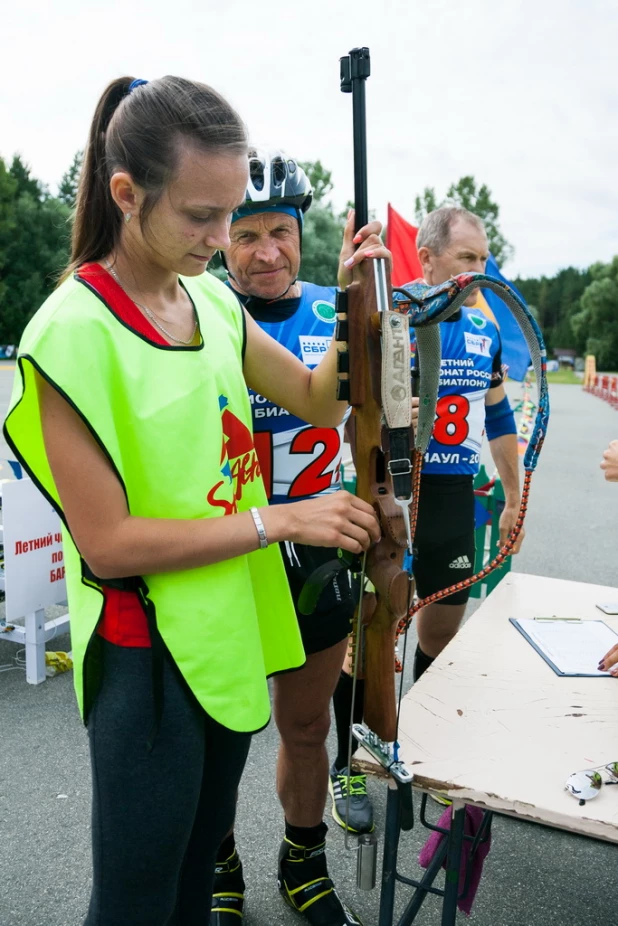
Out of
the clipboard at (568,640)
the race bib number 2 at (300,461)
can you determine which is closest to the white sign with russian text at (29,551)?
the race bib number 2 at (300,461)

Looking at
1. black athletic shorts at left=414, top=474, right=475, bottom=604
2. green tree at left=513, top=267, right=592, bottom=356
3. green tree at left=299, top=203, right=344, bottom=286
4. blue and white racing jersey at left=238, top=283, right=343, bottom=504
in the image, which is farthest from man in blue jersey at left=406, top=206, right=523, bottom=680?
green tree at left=513, top=267, right=592, bottom=356

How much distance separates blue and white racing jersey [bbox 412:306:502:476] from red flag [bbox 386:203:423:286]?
4872mm

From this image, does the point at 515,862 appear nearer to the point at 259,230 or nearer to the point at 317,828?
the point at 317,828

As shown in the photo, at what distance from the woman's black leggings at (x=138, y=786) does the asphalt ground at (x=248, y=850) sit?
2.84 ft

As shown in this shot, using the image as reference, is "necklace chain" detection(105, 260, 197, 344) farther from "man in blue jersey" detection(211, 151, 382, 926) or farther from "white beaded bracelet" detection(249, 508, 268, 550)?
"man in blue jersey" detection(211, 151, 382, 926)

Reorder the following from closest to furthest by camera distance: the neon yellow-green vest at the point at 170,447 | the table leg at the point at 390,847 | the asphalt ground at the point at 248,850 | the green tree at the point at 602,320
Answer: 1. the neon yellow-green vest at the point at 170,447
2. the table leg at the point at 390,847
3. the asphalt ground at the point at 248,850
4. the green tree at the point at 602,320

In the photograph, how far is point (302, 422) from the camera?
6.95 feet

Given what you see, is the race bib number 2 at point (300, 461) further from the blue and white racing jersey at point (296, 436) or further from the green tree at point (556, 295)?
the green tree at point (556, 295)

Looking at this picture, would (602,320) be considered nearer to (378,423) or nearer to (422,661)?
(422,661)

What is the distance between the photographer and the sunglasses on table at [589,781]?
149 cm

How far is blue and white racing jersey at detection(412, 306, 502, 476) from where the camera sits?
3008 millimetres

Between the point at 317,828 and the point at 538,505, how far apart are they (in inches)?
263

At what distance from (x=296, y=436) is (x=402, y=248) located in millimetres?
6343

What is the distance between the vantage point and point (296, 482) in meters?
2.14
